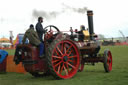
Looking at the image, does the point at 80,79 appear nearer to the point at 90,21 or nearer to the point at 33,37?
the point at 33,37

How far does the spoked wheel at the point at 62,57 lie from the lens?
237 inches

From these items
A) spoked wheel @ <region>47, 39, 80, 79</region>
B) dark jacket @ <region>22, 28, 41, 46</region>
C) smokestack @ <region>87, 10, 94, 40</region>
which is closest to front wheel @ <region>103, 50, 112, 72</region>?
smokestack @ <region>87, 10, 94, 40</region>

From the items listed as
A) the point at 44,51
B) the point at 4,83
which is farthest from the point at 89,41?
the point at 4,83

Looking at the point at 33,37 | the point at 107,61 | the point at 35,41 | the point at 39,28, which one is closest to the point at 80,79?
the point at 35,41

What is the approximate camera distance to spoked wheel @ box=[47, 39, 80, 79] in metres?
6.02

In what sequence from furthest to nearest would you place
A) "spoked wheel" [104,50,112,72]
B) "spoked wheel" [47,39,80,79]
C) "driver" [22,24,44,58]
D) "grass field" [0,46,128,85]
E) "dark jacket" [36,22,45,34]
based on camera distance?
1. "spoked wheel" [104,50,112,72]
2. "dark jacket" [36,22,45,34]
3. "driver" [22,24,44,58]
4. "spoked wheel" [47,39,80,79]
5. "grass field" [0,46,128,85]

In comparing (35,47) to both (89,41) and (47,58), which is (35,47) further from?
(89,41)

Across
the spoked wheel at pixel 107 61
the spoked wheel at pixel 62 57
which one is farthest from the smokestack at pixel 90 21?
the spoked wheel at pixel 62 57

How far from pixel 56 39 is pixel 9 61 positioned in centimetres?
314

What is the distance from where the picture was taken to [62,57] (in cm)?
640

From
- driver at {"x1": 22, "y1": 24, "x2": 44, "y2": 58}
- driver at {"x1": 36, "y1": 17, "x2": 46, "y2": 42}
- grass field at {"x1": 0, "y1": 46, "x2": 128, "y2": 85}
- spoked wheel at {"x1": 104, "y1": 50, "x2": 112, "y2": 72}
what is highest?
driver at {"x1": 36, "y1": 17, "x2": 46, "y2": 42}

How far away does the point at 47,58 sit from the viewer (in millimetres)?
5957

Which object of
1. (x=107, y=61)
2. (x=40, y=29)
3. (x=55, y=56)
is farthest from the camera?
(x=107, y=61)

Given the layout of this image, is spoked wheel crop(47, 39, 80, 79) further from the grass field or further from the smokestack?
the smokestack
